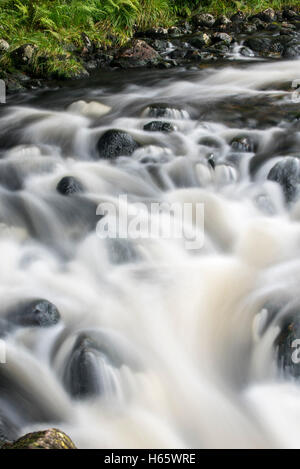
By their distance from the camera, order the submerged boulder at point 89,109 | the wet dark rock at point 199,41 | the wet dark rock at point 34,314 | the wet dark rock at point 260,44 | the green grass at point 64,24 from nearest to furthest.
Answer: the wet dark rock at point 34,314
the submerged boulder at point 89,109
the green grass at point 64,24
the wet dark rock at point 260,44
the wet dark rock at point 199,41

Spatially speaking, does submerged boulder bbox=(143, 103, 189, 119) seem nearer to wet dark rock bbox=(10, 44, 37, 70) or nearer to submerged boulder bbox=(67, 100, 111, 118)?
submerged boulder bbox=(67, 100, 111, 118)

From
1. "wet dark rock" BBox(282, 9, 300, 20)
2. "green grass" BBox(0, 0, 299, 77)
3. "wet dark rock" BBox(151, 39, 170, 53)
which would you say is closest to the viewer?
"green grass" BBox(0, 0, 299, 77)

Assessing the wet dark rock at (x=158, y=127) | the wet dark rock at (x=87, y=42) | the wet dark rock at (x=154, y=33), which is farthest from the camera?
the wet dark rock at (x=154, y=33)

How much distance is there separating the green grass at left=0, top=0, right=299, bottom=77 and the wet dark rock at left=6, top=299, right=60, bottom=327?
19.3 feet

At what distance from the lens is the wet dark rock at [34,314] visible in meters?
3.22

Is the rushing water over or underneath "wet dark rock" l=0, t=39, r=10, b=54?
underneath

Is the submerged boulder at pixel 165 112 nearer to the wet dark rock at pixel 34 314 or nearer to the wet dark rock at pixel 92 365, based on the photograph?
the wet dark rock at pixel 34 314

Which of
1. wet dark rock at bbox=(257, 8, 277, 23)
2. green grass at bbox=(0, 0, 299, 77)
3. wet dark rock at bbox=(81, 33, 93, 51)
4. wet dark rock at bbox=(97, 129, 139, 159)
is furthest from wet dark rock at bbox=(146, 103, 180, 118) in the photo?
wet dark rock at bbox=(257, 8, 277, 23)

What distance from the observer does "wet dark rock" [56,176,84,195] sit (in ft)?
15.6

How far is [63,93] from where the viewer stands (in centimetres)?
763

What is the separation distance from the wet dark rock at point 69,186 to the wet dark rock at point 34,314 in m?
1.64

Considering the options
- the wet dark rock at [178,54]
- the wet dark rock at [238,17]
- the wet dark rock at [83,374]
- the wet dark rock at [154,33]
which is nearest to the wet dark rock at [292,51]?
the wet dark rock at [178,54]

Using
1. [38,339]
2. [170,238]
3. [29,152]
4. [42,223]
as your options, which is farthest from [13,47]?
[38,339]

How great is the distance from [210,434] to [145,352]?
696 mm
